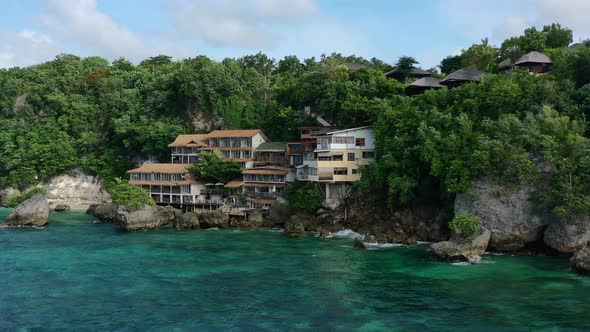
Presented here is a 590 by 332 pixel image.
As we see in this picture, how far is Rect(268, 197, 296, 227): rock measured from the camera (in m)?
56.6

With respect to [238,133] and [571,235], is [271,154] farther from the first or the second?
[571,235]

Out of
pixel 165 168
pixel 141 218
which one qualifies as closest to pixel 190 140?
pixel 165 168

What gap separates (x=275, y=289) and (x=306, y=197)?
22.3 m

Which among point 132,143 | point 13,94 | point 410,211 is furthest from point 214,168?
point 13,94

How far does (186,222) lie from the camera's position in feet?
186

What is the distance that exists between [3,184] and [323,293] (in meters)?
68.8

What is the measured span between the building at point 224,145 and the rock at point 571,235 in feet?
119

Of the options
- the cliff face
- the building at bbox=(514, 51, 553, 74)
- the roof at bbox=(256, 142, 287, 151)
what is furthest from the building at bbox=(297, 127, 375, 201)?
the cliff face

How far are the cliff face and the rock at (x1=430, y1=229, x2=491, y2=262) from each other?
5597 cm

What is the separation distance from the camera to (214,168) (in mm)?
64062

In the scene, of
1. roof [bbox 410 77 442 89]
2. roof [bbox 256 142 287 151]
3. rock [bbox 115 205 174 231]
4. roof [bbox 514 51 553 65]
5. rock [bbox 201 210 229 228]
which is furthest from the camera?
roof [bbox 256 142 287 151]

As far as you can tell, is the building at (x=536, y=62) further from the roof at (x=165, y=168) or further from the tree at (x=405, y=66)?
the roof at (x=165, y=168)

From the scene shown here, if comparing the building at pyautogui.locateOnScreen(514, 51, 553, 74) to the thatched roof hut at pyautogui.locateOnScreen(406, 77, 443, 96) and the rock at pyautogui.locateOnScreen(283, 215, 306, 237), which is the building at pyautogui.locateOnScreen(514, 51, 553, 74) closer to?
the thatched roof hut at pyautogui.locateOnScreen(406, 77, 443, 96)

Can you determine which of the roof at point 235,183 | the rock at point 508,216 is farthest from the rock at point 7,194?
the rock at point 508,216
